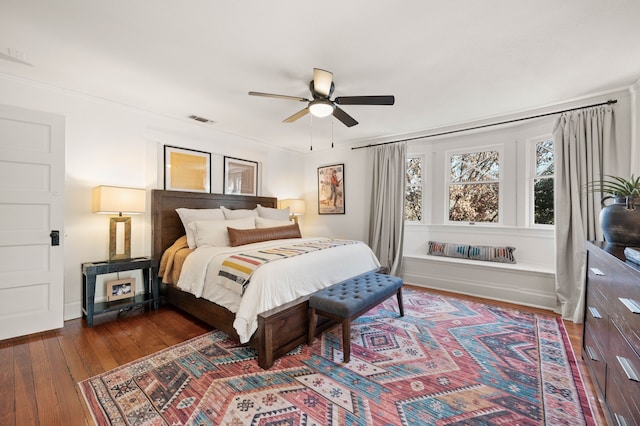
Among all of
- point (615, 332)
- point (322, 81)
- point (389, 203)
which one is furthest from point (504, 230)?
point (322, 81)

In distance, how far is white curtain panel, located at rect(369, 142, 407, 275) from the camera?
446 cm

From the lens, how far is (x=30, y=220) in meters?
2.58

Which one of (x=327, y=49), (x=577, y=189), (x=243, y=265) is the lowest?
(x=243, y=265)

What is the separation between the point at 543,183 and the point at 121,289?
565cm

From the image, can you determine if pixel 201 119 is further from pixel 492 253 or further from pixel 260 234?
pixel 492 253

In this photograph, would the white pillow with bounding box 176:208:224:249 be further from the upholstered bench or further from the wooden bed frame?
the upholstered bench

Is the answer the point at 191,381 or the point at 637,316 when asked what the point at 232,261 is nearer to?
the point at 191,381

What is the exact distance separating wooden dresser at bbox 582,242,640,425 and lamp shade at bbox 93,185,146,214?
398 centimetres

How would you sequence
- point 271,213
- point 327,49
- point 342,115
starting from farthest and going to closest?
1. point 271,213
2. point 342,115
3. point 327,49

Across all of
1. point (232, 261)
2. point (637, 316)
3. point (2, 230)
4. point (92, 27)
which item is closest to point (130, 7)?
point (92, 27)

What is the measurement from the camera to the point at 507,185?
392 centimetres

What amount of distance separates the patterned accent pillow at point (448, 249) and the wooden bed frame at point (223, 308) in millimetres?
2543

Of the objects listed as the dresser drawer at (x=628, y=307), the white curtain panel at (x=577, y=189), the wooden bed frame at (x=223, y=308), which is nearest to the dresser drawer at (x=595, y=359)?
the dresser drawer at (x=628, y=307)

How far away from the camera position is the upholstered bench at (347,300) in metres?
2.10
